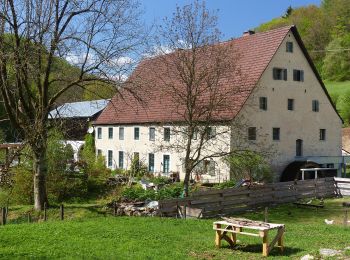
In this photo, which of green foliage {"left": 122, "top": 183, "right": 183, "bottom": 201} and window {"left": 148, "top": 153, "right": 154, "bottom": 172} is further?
window {"left": 148, "top": 153, "right": 154, "bottom": 172}

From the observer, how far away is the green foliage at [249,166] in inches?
934

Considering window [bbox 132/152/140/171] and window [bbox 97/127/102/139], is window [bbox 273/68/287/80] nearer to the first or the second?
window [bbox 132/152/140/171]

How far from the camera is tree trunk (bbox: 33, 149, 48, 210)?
22344 mm

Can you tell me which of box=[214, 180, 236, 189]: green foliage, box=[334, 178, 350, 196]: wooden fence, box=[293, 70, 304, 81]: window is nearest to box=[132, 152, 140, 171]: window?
box=[214, 180, 236, 189]: green foliage

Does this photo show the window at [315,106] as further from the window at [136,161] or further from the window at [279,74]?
the window at [136,161]


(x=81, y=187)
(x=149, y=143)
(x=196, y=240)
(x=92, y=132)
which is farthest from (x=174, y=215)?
(x=92, y=132)

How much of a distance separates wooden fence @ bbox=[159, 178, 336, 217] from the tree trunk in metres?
6.55

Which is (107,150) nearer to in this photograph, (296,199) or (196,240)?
(296,199)

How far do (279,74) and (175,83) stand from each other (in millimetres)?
12376

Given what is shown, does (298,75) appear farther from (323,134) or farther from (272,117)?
(323,134)

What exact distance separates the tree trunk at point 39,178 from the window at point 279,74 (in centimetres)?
1755

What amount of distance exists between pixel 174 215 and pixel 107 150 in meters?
24.5

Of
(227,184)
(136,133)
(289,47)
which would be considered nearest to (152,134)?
(136,133)

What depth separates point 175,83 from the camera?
24156 millimetres
